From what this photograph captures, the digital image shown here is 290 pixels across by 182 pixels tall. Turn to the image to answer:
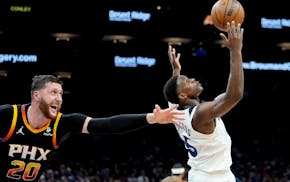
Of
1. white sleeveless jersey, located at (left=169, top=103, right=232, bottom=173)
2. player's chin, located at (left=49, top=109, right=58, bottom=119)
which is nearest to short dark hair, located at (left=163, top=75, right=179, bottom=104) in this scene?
white sleeveless jersey, located at (left=169, top=103, right=232, bottom=173)

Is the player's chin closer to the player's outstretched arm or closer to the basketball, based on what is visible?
the player's outstretched arm

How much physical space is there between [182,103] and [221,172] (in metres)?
0.75

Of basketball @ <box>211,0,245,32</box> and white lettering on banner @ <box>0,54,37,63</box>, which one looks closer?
basketball @ <box>211,0,245,32</box>

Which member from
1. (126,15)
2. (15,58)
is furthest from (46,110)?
(126,15)

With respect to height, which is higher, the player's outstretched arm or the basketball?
the basketball

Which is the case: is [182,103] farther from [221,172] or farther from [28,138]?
[28,138]

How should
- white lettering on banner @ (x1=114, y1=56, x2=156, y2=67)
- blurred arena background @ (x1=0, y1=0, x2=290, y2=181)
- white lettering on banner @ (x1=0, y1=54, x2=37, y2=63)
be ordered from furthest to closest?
white lettering on banner @ (x1=114, y1=56, x2=156, y2=67), blurred arena background @ (x1=0, y1=0, x2=290, y2=181), white lettering on banner @ (x1=0, y1=54, x2=37, y2=63)

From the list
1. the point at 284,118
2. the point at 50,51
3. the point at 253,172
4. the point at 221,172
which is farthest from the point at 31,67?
the point at 221,172

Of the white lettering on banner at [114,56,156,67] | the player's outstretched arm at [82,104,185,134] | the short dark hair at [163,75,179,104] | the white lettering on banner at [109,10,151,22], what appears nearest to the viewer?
the player's outstretched arm at [82,104,185,134]

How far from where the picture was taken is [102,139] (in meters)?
21.5

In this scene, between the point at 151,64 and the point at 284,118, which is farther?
the point at 284,118

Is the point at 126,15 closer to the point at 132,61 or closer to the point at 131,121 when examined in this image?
the point at 132,61

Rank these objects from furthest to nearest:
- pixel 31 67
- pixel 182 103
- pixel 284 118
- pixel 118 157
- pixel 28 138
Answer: pixel 284 118 → pixel 118 157 → pixel 31 67 → pixel 182 103 → pixel 28 138

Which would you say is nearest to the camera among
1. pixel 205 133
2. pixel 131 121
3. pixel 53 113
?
pixel 131 121
